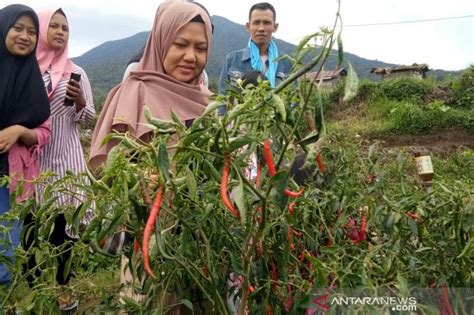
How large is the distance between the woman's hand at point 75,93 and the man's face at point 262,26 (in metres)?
1.09

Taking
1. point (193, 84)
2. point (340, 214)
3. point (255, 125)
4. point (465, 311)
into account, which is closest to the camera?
point (255, 125)

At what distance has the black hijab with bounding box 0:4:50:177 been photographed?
2.14 meters

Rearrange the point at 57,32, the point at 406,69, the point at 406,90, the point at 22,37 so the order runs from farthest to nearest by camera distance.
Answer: the point at 406,69
the point at 406,90
the point at 57,32
the point at 22,37

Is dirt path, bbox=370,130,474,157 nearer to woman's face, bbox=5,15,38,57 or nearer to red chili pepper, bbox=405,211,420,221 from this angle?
woman's face, bbox=5,15,38,57

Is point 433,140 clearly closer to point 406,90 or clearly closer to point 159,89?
point 406,90

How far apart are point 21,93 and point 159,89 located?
2.76 ft

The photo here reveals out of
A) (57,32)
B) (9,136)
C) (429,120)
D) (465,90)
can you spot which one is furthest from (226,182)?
(465,90)

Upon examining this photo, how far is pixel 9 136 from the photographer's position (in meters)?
2.04

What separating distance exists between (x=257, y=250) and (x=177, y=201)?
0.64ft

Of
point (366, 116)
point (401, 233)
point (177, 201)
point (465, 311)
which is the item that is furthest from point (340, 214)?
point (366, 116)

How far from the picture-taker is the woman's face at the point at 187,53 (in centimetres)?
159

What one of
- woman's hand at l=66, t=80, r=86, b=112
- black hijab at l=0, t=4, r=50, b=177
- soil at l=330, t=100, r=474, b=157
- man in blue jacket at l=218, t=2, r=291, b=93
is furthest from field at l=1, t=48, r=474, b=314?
soil at l=330, t=100, r=474, b=157

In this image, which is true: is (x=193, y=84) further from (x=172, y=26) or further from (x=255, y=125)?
(x=255, y=125)

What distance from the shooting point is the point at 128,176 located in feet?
2.20
